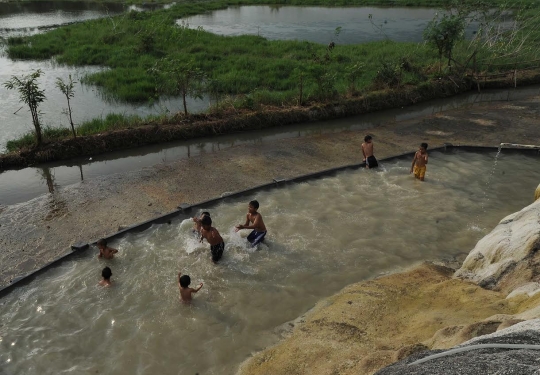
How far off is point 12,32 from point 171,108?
19.6m

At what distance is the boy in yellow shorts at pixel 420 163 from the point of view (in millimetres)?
10359

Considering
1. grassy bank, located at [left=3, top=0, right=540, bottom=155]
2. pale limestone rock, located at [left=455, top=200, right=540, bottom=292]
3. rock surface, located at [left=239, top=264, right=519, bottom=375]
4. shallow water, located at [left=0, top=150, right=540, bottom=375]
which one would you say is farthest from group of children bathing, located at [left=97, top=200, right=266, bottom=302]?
grassy bank, located at [left=3, top=0, right=540, bottom=155]

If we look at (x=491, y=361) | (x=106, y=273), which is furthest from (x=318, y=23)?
(x=491, y=361)

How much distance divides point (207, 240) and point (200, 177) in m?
3.74

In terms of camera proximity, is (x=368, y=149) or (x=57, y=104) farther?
(x=57, y=104)

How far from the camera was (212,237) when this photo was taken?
25.0 ft

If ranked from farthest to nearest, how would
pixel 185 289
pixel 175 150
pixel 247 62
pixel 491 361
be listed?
pixel 247 62 → pixel 175 150 → pixel 185 289 → pixel 491 361

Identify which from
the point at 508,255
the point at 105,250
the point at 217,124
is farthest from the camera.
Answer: the point at 217,124

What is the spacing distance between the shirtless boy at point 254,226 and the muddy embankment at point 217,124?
6393 millimetres

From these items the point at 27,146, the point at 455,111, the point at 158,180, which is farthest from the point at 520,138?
the point at 27,146

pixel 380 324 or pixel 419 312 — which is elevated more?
pixel 419 312

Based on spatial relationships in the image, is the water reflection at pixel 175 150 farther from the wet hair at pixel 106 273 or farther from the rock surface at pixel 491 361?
the rock surface at pixel 491 361

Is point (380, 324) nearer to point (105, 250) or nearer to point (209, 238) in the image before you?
point (209, 238)

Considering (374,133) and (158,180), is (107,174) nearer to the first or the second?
(158,180)
